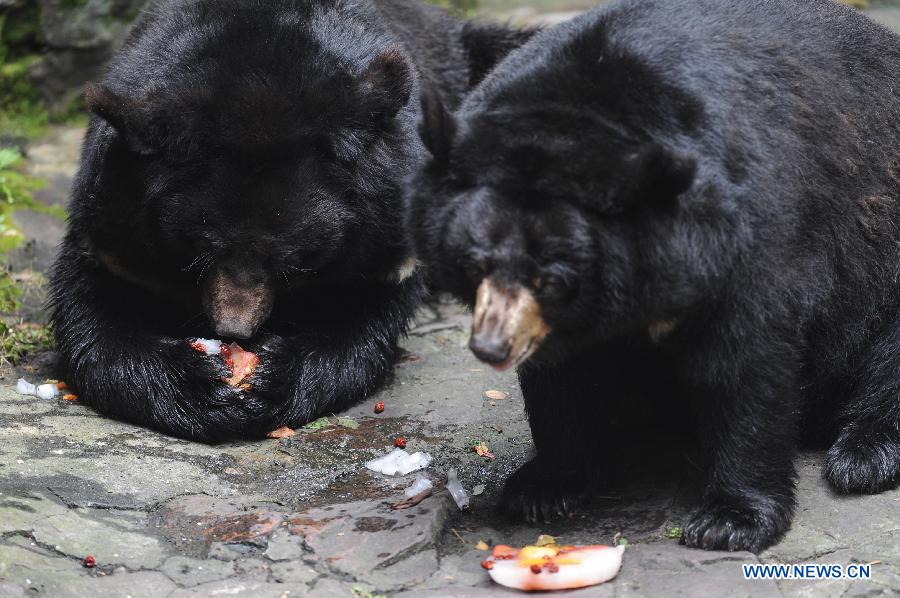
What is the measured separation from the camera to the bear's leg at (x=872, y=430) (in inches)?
209

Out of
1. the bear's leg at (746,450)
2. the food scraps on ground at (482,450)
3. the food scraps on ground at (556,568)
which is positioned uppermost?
the bear's leg at (746,450)

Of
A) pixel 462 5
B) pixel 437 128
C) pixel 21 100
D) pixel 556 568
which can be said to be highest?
pixel 437 128

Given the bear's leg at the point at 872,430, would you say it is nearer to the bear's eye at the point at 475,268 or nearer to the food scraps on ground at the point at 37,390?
the bear's eye at the point at 475,268

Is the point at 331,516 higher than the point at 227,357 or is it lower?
higher

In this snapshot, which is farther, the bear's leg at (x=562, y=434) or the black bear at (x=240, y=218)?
the black bear at (x=240, y=218)

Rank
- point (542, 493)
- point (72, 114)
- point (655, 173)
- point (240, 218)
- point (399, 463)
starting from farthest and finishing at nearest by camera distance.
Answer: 1. point (72, 114)
2. point (240, 218)
3. point (399, 463)
4. point (542, 493)
5. point (655, 173)

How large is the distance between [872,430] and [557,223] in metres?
2.01

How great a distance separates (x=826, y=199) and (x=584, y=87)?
1186 mm

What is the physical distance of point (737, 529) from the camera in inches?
193

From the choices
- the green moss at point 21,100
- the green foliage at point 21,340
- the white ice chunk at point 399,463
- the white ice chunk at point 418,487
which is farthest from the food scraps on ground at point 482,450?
the green moss at point 21,100

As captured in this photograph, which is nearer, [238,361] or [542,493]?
[542,493]

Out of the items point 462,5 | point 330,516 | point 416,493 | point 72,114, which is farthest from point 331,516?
point 462,5

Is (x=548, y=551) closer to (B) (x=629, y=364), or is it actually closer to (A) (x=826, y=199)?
(B) (x=629, y=364)

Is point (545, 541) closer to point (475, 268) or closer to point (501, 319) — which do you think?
point (501, 319)
